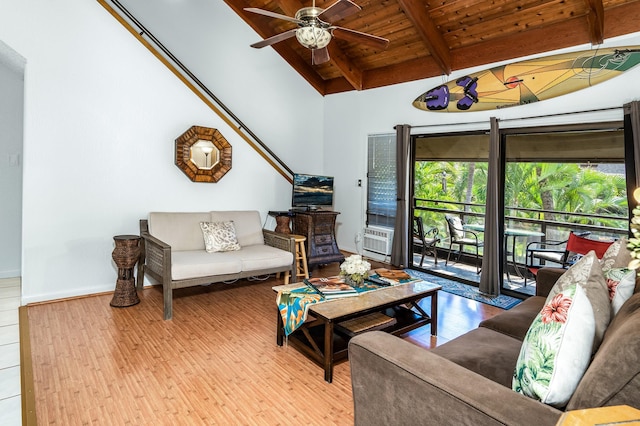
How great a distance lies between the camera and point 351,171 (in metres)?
6.28

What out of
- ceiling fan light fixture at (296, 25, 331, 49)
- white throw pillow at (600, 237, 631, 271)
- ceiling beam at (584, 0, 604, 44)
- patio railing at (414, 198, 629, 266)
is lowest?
white throw pillow at (600, 237, 631, 271)

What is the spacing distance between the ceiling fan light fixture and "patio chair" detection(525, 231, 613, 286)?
3002 millimetres

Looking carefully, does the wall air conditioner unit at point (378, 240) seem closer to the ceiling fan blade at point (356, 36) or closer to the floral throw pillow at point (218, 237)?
the floral throw pillow at point (218, 237)

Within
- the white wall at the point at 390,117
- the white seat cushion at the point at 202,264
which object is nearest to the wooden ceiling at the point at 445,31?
the white wall at the point at 390,117

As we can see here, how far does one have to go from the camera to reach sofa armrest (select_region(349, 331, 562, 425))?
3.67 feet

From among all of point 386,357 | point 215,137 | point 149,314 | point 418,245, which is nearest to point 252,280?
point 149,314

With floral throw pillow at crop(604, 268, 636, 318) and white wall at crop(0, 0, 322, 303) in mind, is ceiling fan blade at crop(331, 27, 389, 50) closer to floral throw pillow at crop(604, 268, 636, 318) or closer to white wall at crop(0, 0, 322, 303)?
white wall at crop(0, 0, 322, 303)

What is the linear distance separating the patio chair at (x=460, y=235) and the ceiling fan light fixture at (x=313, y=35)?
3137 mm

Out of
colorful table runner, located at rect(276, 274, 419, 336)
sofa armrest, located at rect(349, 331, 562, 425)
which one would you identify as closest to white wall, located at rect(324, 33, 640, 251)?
colorful table runner, located at rect(276, 274, 419, 336)

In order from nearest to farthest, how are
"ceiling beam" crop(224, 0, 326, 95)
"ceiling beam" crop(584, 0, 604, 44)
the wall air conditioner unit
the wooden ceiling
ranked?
"ceiling beam" crop(584, 0, 604, 44)
the wooden ceiling
"ceiling beam" crop(224, 0, 326, 95)
the wall air conditioner unit

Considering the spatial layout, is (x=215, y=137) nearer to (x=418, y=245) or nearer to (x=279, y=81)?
(x=279, y=81)

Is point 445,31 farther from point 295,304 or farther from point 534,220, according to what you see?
point 295,304

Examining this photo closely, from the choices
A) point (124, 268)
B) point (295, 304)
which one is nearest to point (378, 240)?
point (295, 304)

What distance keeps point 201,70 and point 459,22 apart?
3415 mm
